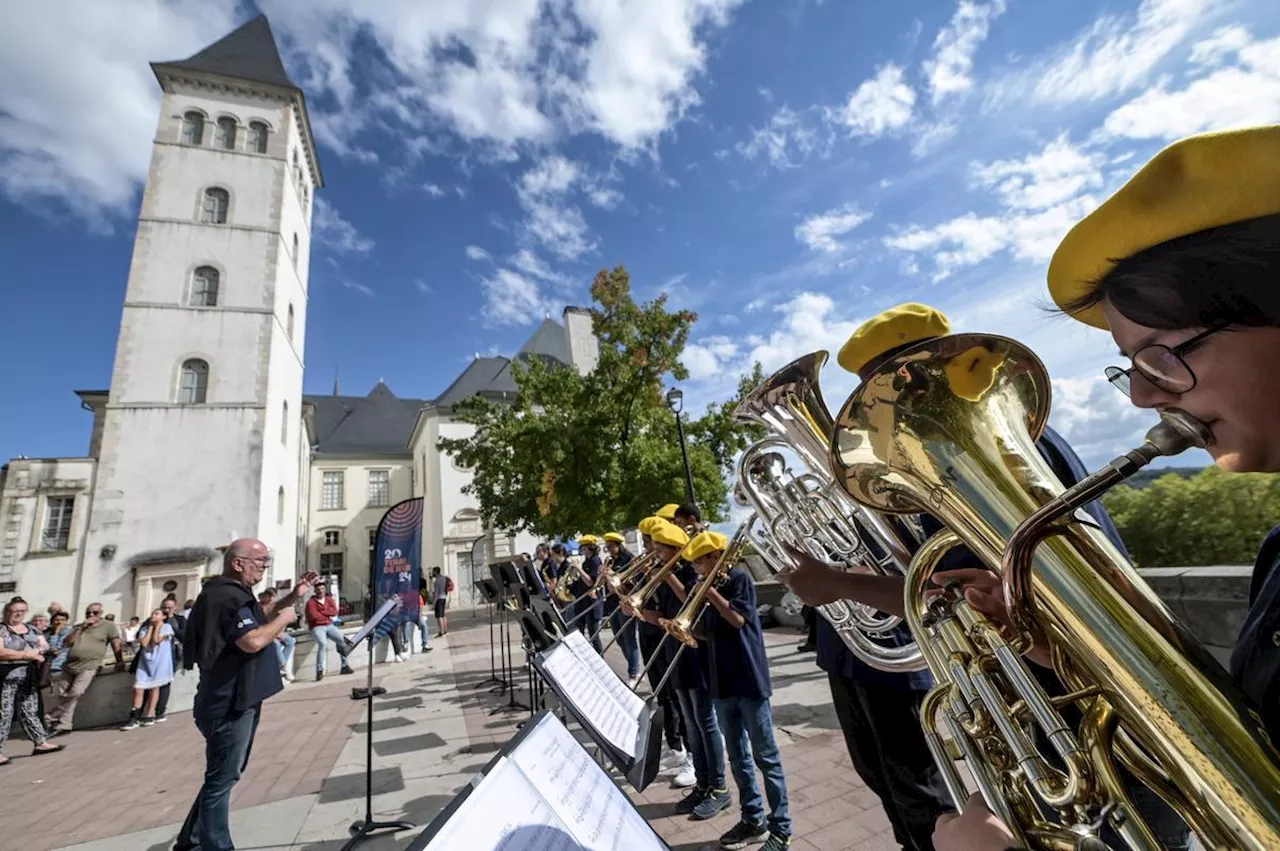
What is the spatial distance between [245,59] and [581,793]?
3427 cm

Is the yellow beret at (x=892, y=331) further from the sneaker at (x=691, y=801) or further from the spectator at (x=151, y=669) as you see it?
the spectator at (x=151, y=669)

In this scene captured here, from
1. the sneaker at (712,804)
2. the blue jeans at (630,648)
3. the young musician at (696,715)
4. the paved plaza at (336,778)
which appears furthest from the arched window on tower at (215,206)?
the sneaker at (712,804)

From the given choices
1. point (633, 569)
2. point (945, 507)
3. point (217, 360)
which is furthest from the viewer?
point (217, 360)

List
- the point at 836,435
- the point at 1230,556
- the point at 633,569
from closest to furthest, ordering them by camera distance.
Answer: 1. the point at 836,435
2. the point at 633,569
3. the point at 1230,556

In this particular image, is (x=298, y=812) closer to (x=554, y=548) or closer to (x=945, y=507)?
(x=945, y=507)

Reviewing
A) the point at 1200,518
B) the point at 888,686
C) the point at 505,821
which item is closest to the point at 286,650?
the point at 888,686

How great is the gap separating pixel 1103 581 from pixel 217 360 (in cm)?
2510

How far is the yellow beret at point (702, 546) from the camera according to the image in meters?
3.28

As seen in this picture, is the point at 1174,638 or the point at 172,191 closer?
the point at 1174,638

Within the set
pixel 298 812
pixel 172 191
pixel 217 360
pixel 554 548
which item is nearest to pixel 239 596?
pixel 298 812

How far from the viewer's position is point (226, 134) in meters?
23.0

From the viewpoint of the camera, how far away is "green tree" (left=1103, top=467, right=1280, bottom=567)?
5.09 metres

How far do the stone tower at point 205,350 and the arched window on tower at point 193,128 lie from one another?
53 mm

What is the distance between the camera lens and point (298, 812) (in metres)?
4.30
